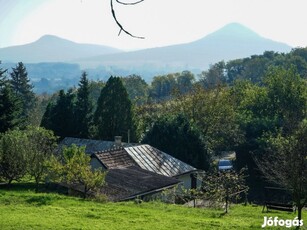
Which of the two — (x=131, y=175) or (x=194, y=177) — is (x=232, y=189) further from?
(x=194, y=177)

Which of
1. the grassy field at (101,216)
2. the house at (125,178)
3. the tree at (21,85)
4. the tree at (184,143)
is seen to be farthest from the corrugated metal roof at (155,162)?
the tree at (21,85)

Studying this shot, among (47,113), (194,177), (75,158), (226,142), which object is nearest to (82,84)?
(47,113)

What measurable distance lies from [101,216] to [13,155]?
10.2 meters

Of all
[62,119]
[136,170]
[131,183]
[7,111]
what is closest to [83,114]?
[62,119]

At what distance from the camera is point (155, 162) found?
2906 cm

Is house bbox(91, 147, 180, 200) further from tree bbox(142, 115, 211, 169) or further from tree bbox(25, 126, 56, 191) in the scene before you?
tree bbox(142, 115, 211, 169)

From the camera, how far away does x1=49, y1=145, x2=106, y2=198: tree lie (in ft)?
66.0

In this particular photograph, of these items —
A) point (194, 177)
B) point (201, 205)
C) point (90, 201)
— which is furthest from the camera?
point (194, 177)

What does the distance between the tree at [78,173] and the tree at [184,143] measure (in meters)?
13.2

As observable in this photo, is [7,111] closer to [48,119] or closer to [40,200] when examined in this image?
[48,119]

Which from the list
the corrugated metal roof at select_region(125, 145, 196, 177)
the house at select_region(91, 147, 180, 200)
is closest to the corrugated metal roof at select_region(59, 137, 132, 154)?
the corrugated metal roof at select_region(125, 145, 196, 177)

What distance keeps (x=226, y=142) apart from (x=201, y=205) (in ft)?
65.5

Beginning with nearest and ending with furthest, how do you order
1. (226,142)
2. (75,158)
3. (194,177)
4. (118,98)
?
(75,158) → (194,177) → (118,98) → (226,142)

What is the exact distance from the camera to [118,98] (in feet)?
129
